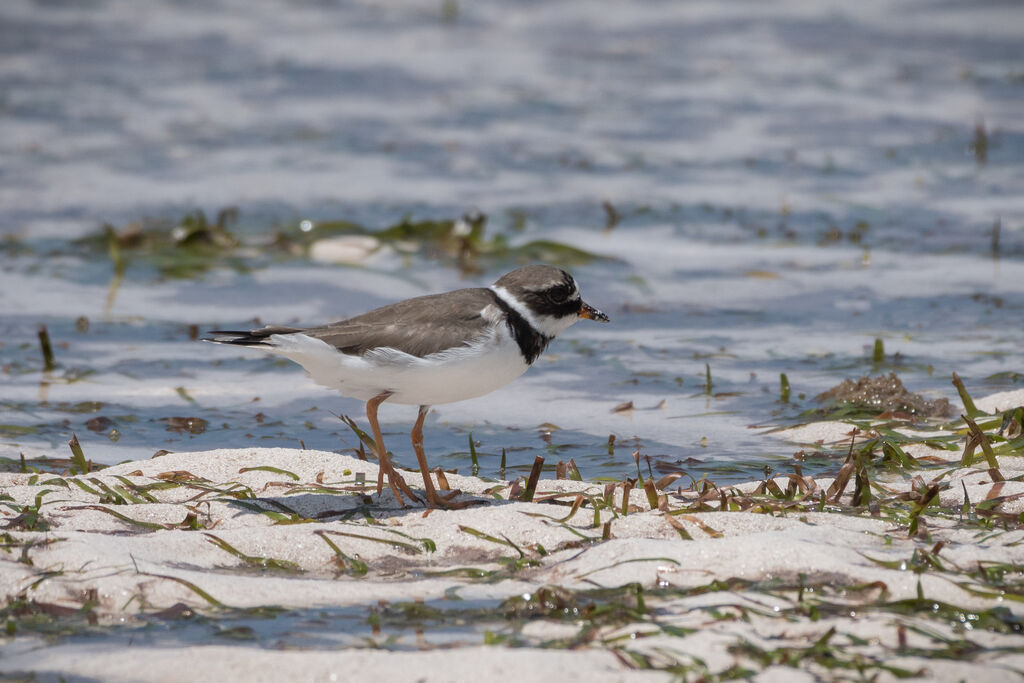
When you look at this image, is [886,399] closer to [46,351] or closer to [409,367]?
[409,367]

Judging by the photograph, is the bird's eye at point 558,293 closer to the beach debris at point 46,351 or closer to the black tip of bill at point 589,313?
the black tip of bill at point 589,313

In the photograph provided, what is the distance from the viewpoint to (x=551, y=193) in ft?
36.6

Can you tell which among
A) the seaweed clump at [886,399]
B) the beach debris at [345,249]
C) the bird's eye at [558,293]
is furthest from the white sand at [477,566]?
the beach debris at [345,249]

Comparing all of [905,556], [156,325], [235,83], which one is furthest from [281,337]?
[235,83]

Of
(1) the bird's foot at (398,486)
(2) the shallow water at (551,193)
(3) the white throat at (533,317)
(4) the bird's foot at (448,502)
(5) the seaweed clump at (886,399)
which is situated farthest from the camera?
(2) the shallow water at (551,193)

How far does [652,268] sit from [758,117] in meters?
4.89

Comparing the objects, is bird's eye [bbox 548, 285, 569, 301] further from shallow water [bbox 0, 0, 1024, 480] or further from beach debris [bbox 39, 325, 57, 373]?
beach debris [bbox 39, 325, 57, 373]

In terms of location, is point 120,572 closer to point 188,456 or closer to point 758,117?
point 188,456

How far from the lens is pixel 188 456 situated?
197 inches

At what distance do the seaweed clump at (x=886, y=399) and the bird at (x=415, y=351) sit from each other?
198 cm

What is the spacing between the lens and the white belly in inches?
179

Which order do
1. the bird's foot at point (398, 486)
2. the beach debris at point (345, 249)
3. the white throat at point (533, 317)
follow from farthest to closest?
1. the beach debris at point (345, 249)
2. the white throat at point (533, 317)
3. the bird's foot at point (398, 486)

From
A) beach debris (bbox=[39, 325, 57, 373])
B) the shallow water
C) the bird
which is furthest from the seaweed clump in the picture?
beach debris (bbox=[39, 325, 57, 373])

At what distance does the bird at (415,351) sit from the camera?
457 cm
